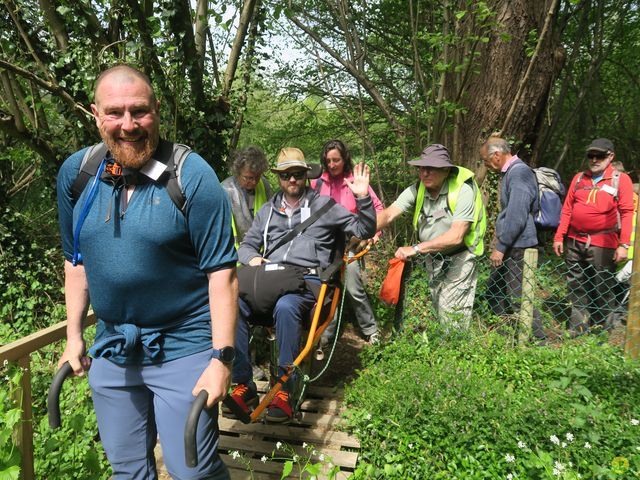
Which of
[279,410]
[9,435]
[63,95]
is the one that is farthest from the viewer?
[63,95]

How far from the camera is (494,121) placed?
5.66 m

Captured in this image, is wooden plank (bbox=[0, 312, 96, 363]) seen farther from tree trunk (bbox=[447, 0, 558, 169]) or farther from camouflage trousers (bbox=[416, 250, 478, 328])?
tree trunk (bbox=[447, 0, 558, 169])

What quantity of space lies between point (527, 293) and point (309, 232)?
195cm

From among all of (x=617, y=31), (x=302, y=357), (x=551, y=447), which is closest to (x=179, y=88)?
(x=302, y=357)

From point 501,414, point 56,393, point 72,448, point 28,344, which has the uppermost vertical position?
point 56,393

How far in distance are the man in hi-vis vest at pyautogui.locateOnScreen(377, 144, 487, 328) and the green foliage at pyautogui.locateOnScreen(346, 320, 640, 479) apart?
17.9 inches

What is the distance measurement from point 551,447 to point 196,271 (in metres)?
2.23

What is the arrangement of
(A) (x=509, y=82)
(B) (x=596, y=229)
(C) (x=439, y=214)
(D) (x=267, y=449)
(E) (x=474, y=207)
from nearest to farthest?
(D) (x=267, y=449) → (E) (x=474, y=207) → (C) (x=439, y=214) → (B) (x=596, y=229) → (A) (x=509, y=82)

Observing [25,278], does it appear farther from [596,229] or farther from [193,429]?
[596,229]

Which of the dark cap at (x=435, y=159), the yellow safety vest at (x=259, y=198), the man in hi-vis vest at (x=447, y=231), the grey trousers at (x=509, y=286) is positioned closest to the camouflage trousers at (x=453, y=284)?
the man in hi-vis vest at (x=447, y=231)

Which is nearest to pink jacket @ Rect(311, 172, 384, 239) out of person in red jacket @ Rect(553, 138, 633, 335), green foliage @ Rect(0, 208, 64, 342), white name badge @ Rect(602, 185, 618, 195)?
person in red jacket @ Rect(553, 138, 633, 335)

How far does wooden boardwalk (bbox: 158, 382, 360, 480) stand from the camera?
9.85 ft

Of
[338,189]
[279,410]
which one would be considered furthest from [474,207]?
[279,410]

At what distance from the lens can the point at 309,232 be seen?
3.56 meters
